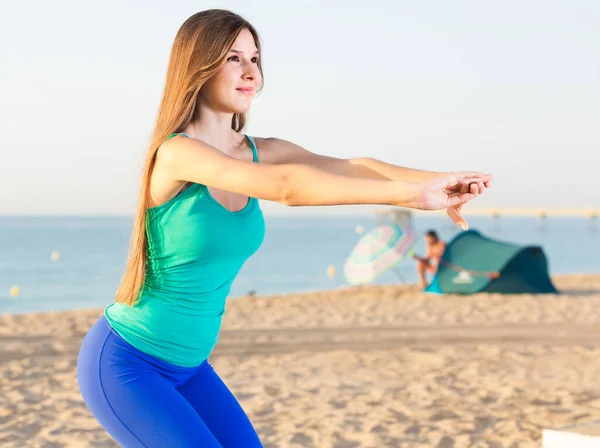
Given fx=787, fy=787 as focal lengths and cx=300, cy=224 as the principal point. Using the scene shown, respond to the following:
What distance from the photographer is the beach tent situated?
39.6ft

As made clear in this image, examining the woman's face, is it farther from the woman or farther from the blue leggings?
the blue leggings

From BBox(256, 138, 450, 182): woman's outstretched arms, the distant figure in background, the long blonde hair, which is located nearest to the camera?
the long blonde hair

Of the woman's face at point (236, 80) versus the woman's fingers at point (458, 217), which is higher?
the woman's face at point (236, 80)

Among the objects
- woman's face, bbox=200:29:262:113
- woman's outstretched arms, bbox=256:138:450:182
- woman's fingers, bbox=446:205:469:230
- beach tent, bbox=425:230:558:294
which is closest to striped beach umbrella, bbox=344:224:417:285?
beach tent, bbox=425:230:558:294

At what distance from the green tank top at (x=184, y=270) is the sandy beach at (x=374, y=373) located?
110 inches

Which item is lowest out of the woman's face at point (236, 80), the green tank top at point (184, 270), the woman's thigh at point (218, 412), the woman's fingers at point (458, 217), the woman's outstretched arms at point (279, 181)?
the woman's thigh at point (218, 412)

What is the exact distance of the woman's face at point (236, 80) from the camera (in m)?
2.11

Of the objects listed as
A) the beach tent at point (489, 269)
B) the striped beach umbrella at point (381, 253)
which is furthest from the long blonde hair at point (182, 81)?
the striped beach umbrella at point (381, 253)

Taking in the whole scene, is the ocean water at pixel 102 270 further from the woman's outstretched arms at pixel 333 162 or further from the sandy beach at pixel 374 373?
the woman's outstretched arms at pixel 333 162

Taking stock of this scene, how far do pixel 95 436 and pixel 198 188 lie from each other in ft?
11.1

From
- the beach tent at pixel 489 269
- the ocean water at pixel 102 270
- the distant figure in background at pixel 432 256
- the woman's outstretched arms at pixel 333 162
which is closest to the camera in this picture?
the woman's outstretched arms at pixel 333 162

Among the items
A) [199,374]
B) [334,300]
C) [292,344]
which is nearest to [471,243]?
[334,300]

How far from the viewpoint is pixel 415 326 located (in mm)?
9195

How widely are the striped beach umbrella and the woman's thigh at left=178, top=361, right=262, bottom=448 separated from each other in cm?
1171
